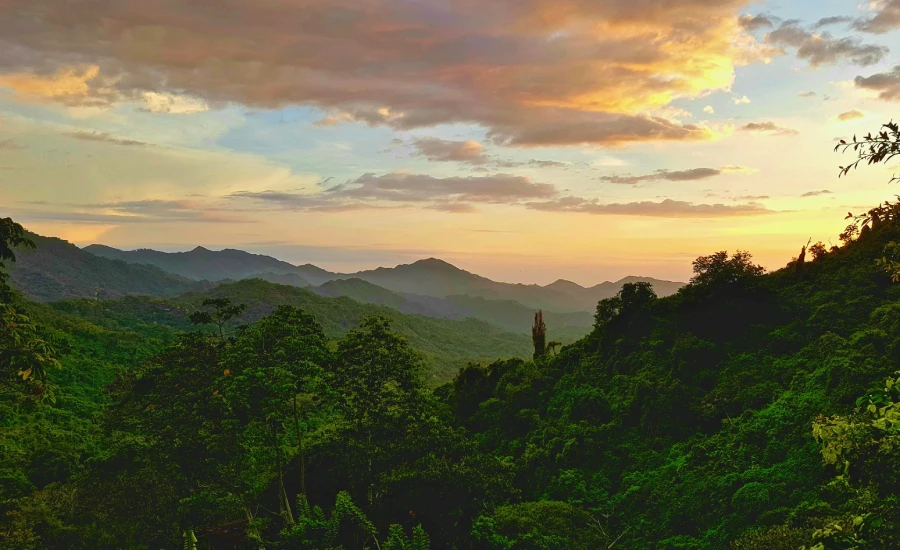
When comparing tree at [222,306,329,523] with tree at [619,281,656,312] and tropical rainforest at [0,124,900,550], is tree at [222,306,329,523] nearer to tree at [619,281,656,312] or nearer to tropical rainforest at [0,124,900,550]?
tropical rainforest at [0,124,900,550]

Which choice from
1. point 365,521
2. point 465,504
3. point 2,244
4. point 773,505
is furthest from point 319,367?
point 773,505

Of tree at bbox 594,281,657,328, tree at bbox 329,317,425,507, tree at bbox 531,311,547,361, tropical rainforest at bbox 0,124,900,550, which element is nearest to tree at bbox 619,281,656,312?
tree at bbox 594,281,657,328

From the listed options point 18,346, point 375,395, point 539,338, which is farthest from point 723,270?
point 18,346

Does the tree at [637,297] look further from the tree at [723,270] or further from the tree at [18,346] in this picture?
the tree at [18,346]

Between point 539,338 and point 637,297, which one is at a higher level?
point 637,297

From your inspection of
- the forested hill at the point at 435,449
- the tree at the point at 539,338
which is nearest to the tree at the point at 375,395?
the forested hill at the point at 435,449

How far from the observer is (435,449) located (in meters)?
24.9

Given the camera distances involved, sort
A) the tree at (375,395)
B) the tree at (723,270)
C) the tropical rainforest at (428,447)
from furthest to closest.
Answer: the tree at (723,270) → the tree at (375,395) → the tropical rainforest at (428,447)

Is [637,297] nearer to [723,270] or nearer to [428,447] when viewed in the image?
[723,270]

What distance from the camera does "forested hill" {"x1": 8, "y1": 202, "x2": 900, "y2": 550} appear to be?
2084 centimetres

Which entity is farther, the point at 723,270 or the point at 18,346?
the point at 723,270

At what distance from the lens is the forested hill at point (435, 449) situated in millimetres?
20844

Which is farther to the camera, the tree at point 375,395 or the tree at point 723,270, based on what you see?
the tree at point 723,270

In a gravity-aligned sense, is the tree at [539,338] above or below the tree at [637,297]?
below
